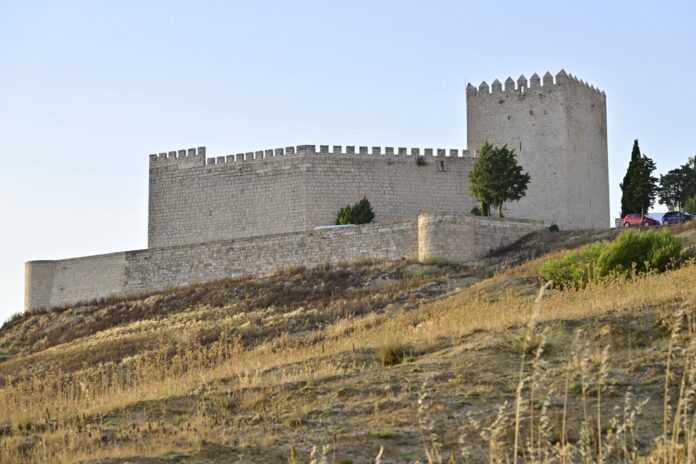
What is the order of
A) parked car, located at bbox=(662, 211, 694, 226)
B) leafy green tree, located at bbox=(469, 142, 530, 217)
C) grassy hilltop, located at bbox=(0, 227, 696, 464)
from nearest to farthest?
grassy hilltop, located at bbox=(0, 227, 696, 464)
parked car, located at bbox=(662, 211, 694, 226)
leafy green tree, located at bbox=(469, 142, 530, 217)

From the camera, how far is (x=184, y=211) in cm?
4056

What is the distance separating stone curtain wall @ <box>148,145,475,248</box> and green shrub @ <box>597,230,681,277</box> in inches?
704

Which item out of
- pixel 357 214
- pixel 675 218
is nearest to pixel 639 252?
pixel 675 218

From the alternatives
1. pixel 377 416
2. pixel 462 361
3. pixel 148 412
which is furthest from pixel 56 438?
pixel 462 361

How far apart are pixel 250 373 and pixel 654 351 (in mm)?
3688

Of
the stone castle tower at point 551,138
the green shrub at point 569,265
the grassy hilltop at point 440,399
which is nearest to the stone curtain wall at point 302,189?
the stone castle tower at point 551,138

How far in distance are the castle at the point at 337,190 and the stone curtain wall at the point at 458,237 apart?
3816 mm

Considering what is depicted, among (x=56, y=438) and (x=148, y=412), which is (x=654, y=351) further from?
(x=56, y=438)

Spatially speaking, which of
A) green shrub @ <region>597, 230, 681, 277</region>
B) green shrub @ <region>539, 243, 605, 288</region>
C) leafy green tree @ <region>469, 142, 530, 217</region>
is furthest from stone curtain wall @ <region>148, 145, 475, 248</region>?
green shrub @ <region>597, 230, 681, 277</region>

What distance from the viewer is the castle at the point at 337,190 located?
37500 mm

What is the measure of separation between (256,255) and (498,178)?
24.8 ft

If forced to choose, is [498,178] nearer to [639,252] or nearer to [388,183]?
[388,183]

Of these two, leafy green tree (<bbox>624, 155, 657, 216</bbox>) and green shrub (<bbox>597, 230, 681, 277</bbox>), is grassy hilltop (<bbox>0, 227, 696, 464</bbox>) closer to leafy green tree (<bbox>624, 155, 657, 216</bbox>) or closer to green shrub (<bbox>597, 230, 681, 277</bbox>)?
green shrub (<bbox>597, 230, 681, 277</bbox>)

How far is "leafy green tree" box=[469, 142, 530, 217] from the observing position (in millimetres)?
35656
